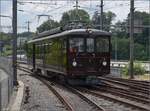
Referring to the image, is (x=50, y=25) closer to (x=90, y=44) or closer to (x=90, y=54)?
(x=90, y=44)

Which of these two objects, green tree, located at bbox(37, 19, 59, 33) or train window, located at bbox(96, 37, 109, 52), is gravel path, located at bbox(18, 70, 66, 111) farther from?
green tree, located at bbox(37, 19, 59, 33)

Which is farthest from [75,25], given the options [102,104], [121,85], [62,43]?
[102,104]

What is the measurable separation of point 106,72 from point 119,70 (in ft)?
43.6

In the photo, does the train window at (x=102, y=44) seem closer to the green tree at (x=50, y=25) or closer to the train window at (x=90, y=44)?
the train window at (x=90, y=44)

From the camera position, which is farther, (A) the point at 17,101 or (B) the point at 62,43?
(B) the point at 62,43

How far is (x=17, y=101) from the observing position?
20453mm

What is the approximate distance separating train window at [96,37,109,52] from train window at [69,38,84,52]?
93cm

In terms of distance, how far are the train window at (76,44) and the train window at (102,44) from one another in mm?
926

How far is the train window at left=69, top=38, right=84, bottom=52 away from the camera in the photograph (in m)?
27.3

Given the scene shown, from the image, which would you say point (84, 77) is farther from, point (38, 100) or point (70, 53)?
point (38, 100)

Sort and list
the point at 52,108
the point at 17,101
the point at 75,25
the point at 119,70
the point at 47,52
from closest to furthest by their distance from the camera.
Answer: the point at 52,108 → the point at 17,101 → the point at 75,25 → the point at 47,52 → the point at 119,70

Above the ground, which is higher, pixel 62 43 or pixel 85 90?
pixel 62 43

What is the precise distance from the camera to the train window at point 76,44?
27.3 metres

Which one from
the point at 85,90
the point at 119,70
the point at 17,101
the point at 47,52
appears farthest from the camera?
the point at 119,70
